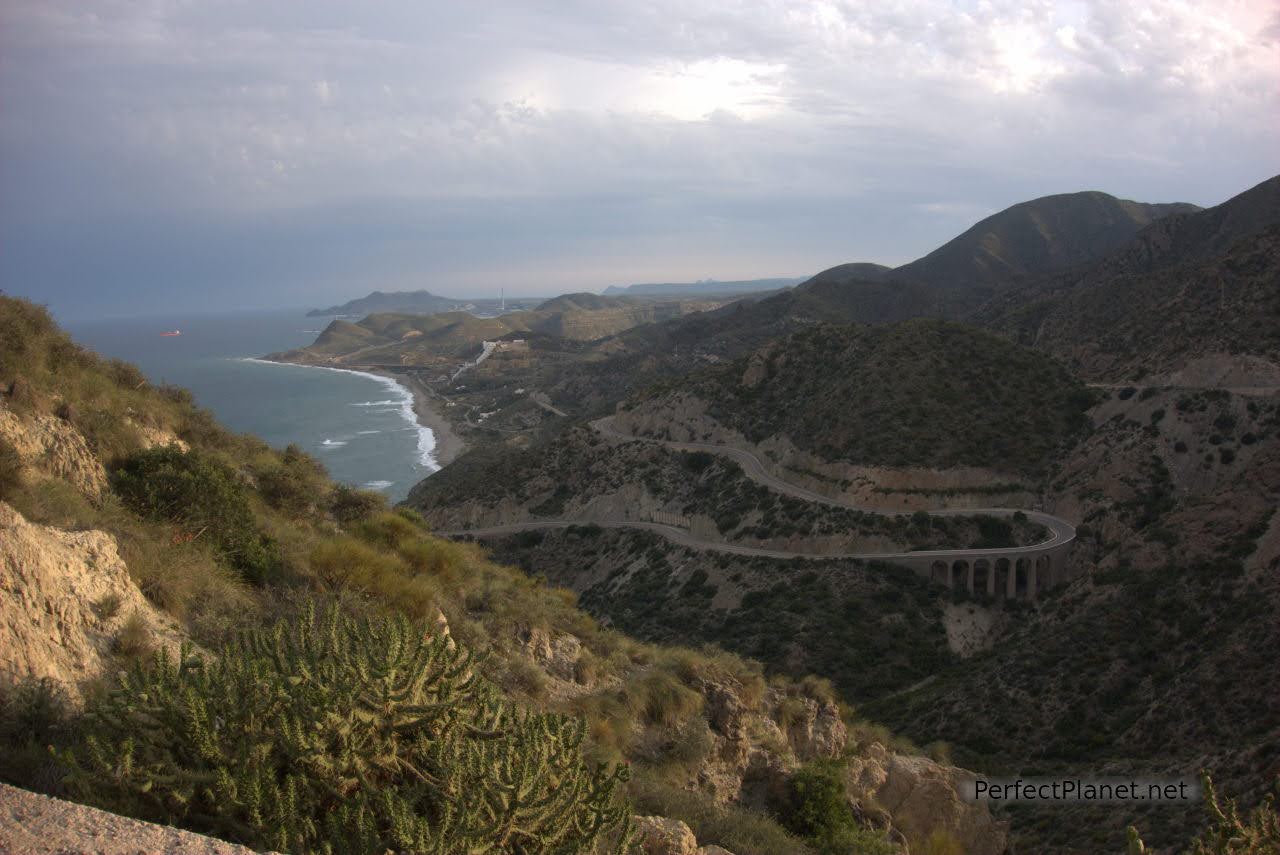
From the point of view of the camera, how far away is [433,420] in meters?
123

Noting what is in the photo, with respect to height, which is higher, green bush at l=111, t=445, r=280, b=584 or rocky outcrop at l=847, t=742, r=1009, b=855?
green bush at l=111, t=445, r=280, b=584

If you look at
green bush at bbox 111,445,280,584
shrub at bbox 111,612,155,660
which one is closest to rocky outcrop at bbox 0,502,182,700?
shrub at bbox 111,612,155,660

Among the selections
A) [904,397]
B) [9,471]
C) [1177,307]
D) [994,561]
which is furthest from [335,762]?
[1177,307]

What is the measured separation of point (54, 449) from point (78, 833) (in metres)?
9.26

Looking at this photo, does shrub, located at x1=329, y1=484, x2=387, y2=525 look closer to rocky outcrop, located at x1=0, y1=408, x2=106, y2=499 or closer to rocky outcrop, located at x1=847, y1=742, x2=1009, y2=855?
rocky outcrop, located at x1=0, y1=408, x2=106, y2=499

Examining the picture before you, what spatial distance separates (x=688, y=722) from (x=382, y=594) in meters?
5.09

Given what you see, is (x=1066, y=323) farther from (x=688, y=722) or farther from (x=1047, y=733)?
(x=688, y=722)

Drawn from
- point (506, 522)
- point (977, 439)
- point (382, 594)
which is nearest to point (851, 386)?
point (977, 439)

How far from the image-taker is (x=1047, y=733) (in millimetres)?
22922

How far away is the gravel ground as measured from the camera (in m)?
4.68

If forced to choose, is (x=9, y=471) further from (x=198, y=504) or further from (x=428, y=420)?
(x=428, y=420)

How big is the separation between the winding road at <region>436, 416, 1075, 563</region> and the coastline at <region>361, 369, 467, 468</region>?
36.4 metres

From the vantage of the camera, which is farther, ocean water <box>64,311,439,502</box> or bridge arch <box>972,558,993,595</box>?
ocean water <box>64,311,439,502</box>

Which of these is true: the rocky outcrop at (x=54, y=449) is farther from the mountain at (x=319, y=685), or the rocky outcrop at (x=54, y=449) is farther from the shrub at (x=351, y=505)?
the shrub at (x=351, y=505)
